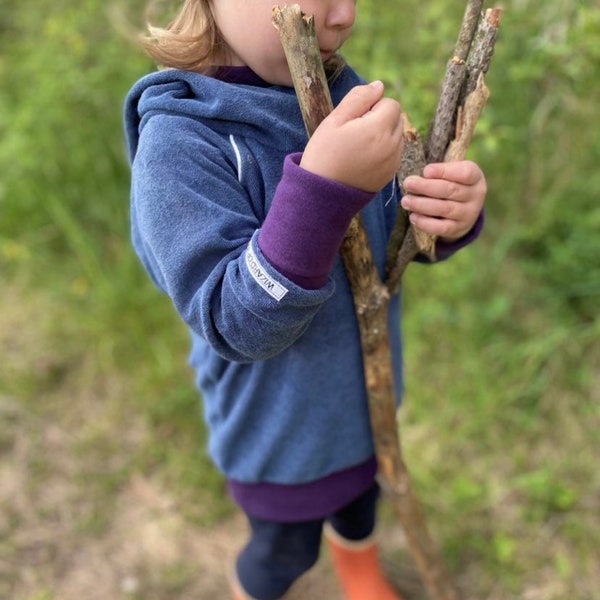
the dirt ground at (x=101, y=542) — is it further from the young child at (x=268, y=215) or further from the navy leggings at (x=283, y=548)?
the young child at (x=268, y=215)

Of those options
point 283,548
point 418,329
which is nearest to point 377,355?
point 283,548

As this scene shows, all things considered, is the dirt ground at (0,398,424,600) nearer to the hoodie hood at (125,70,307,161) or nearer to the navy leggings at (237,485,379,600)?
the navy leggings at (237,485,379,600)

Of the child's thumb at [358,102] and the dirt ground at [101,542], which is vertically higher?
the child's thumb at [358,102]

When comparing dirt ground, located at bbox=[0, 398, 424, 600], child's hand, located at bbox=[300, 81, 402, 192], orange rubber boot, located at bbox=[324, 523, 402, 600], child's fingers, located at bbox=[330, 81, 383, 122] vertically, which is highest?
child's fingers, located at bbox=[330, 81, 383, 122]

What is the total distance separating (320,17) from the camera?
0.85 meters

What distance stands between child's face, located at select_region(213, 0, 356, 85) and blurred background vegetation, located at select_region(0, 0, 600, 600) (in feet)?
2.54

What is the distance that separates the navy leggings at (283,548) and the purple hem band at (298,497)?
0.19 ft

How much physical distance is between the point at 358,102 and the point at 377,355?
0.47 m

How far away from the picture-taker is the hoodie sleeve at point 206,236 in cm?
83

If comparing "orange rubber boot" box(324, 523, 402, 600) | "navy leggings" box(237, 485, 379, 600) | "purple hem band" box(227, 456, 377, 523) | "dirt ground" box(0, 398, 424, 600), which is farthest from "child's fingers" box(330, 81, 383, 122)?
"dirt ground" box(0, 398, 424, 600)

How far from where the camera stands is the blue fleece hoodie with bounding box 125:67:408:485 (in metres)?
0.84

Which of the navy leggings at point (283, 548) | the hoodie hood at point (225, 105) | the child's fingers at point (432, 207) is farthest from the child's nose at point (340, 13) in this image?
the navy leggings at point (283, 548)

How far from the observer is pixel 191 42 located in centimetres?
91

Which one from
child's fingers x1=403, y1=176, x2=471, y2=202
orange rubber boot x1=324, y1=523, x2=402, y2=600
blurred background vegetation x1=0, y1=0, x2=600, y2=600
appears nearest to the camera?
child's fingers x1=403, y1=176, x2=471, y2=202
